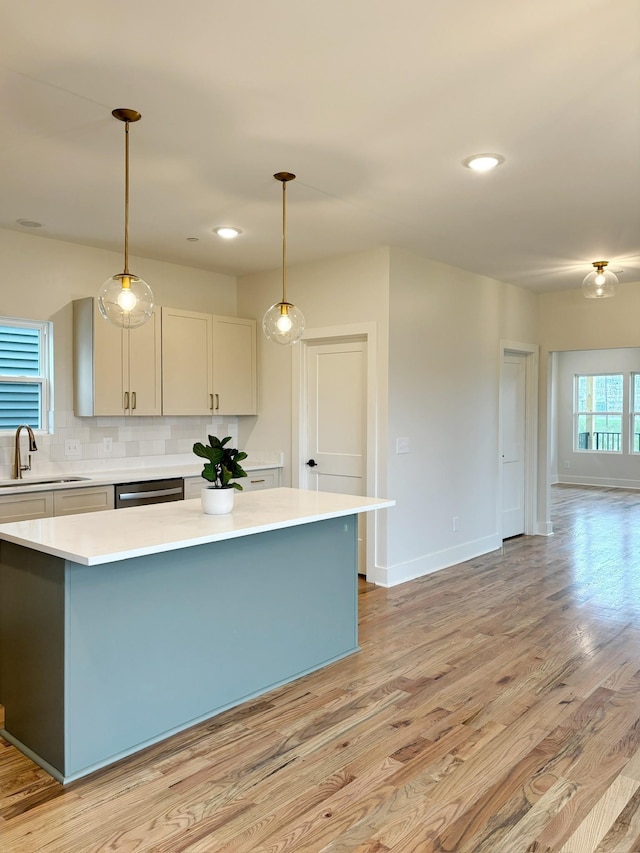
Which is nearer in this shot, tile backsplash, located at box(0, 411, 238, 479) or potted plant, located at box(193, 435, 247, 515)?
potted plant, located at box(193, 435, 247, 515)

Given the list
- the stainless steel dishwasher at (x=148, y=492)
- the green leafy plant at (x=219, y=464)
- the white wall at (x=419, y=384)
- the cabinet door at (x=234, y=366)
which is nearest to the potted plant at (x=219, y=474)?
the green leafy plant at (x=219, y=464)

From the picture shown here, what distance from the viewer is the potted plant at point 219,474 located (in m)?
3.13

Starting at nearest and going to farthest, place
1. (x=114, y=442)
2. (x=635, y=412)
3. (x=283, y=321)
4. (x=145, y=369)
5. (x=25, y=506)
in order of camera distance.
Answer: (x=283, y=321), (x=25, y=506), (x=145, y=369), (x=114, y=442), (x=635, y=412)

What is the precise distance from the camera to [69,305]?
4984mm

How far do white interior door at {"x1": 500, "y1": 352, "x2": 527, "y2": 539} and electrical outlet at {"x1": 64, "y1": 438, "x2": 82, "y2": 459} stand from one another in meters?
4.15

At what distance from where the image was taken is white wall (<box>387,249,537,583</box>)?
5.16 meters

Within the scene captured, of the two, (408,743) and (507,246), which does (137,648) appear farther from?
(507,246)

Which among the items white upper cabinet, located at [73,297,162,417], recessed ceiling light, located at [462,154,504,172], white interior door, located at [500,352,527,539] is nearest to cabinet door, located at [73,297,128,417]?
white upper cabinet, located at [73,297,162,417]

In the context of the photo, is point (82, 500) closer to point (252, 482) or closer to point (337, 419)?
point (252, 482)

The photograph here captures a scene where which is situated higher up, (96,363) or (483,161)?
(483,161)

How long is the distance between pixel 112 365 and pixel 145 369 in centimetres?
31

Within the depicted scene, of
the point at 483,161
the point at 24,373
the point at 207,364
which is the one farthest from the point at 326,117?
the point at 24,373

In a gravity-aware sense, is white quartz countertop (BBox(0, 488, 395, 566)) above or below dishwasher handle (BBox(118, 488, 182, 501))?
above

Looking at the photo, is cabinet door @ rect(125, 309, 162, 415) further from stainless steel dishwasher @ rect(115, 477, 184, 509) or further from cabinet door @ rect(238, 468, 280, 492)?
cabinet door @ rect(238, 468, 280, 492)
